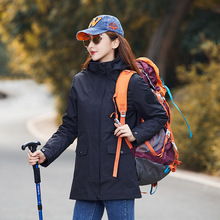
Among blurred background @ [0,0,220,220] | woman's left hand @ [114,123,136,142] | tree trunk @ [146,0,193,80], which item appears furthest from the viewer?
tree trunk @ [146,0,193,80]

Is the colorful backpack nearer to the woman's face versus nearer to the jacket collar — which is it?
the jacket collar

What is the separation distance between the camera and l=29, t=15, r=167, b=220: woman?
11.5 feet

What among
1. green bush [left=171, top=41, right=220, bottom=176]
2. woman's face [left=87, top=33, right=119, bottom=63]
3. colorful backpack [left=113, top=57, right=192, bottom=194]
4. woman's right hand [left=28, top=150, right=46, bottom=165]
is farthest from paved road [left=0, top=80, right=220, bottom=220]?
woman's face [left=87, top=33, right=119, bottom=63]

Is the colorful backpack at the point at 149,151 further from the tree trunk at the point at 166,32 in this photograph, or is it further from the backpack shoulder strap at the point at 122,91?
the tree trunk at the point at 166,32

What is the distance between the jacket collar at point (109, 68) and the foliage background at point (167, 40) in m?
6.86

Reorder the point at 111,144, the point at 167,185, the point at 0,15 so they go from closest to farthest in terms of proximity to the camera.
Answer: the point at 111,144
the point at 167,185
the point at 0,15

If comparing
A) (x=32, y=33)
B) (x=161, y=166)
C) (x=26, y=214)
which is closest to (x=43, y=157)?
(x=161, y=166)

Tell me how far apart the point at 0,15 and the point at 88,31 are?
16721mm

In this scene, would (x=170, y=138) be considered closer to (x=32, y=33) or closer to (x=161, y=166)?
(x=161, y=166)

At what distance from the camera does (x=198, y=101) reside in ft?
39.0

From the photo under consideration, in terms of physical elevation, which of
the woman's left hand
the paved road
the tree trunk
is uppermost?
the tree trunk

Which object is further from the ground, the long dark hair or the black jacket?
the long dark hair

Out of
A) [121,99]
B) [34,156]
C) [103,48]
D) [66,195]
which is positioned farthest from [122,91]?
[66,195]

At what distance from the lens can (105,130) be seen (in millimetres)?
3518
